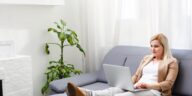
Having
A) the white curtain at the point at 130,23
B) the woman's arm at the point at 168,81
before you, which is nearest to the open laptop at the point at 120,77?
the woman's arm at the point at 168,81

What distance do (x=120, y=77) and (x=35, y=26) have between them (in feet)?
5.02

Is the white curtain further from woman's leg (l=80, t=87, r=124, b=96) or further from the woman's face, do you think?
woman's leg (l=80, t=87, r=124, b=96)

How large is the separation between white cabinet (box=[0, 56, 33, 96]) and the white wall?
276 millimetres

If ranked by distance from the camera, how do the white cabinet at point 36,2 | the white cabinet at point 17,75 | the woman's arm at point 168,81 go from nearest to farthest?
the woman's arm at point 168,81
the white cabinet at point 17,75
the white cabinet at point 36,2

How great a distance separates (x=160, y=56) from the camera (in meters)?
2.79

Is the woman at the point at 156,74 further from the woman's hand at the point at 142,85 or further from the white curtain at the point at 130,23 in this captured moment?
the white curtain at the point at 130,23

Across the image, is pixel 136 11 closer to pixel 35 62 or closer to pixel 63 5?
pixel 63 5

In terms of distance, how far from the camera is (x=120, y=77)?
2512 mm

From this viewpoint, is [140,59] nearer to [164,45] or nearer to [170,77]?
[164,45]

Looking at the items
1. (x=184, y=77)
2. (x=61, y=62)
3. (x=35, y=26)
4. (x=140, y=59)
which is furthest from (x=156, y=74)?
(x=35, y=26)

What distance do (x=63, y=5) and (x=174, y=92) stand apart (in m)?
2.00

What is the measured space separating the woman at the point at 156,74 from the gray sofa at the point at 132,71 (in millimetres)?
125

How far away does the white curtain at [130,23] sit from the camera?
302cm

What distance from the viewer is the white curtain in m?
3.02
